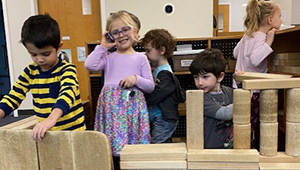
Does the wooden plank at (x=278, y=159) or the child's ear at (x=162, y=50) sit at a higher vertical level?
the child's ear at (x=162, y=50)

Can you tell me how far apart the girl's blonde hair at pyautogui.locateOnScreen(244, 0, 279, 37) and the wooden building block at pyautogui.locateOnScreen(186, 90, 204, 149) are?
3.71 ft

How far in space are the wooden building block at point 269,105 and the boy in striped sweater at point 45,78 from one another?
66 cm

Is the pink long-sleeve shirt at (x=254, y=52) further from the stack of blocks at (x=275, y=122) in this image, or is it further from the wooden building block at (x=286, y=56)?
the stack of blocks at (x=275, y=122)

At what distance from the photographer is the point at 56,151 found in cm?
77

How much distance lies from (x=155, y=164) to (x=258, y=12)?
1347mm

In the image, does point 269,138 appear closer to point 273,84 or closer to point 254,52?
point 273,84

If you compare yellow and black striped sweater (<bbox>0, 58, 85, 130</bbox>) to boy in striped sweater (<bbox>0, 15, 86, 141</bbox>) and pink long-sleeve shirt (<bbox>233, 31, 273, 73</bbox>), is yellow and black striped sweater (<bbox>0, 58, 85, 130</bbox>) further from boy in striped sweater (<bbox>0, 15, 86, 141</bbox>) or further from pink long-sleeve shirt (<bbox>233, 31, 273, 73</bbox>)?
pink long-sleeve shirt (<bbox>233, 31, 273, 73</bbox>)

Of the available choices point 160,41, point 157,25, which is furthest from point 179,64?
point 157,25

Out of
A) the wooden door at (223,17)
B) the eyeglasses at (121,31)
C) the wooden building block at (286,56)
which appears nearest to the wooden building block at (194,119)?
the eyeglasses at (121,31)

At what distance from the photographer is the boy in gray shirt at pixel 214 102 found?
101 centimetres

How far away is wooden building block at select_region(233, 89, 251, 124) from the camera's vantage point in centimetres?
75

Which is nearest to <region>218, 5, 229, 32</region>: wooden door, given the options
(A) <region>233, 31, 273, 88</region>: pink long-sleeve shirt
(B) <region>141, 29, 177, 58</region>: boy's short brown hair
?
(A) <region>233, 31, 273, 88</region>: pink long-sleeve shirt

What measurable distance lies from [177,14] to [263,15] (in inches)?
67.1

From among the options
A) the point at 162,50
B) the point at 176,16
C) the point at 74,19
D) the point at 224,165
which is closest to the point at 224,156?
the point at 224,165
